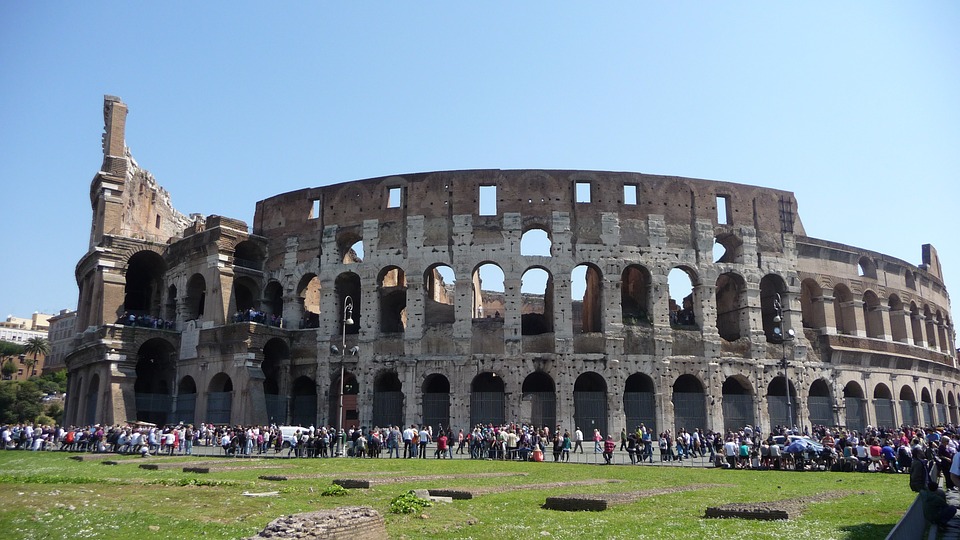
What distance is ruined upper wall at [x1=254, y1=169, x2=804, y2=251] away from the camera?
1432 inches

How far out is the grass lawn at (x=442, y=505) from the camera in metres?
10.2

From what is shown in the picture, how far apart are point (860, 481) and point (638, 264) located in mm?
18117

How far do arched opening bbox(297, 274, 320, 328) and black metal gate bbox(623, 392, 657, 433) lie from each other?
16086mm

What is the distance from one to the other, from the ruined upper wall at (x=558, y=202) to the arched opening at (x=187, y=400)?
10.8 meters

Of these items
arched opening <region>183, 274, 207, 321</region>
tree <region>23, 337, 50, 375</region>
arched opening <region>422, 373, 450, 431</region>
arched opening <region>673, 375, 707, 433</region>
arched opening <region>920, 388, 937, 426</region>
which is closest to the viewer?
arched opening <region>422, 373, 450, 431</region>

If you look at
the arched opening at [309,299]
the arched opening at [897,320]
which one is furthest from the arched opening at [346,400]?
the arched opening at [897,320]

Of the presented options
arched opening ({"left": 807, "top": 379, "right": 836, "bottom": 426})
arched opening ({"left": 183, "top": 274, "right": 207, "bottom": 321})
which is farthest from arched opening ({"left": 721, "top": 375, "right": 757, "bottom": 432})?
arched opening ({"left": 183, "top": 274, "right": 207, "bottom": 321})

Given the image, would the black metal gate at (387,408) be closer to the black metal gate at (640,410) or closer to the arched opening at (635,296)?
the black metal gate at (640,410)

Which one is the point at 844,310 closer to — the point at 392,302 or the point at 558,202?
the point at 558,202

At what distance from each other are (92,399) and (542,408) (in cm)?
2343

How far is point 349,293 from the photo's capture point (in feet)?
131

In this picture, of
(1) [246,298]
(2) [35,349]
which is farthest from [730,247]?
(2) [35,349]

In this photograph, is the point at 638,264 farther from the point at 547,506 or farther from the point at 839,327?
the point at 547,506

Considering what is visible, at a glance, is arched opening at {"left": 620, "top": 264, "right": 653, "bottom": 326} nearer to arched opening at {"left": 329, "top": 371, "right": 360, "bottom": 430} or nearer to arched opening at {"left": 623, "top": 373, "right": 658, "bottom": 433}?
arched opening at {"left": 623, "top": 373, "right": 658, "bottom": 433}
